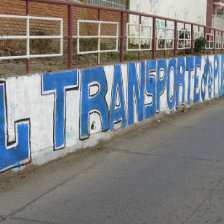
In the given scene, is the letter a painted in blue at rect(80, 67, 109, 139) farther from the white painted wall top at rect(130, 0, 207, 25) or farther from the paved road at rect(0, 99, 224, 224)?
the white painted wall top at rect(130, 0, 207, 25)

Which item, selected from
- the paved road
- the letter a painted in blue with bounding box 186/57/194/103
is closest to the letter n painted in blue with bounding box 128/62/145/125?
the paved road

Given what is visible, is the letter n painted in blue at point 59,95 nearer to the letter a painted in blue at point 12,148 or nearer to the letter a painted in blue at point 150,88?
the letter a painted in blue at point 12,148

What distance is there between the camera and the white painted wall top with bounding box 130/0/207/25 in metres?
18.2

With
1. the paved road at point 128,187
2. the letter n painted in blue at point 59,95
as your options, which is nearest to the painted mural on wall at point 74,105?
the letter n painted in blue at point 59,95

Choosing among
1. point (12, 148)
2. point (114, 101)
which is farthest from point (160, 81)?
point (12, 148)

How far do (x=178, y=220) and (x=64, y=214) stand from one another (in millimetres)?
1140

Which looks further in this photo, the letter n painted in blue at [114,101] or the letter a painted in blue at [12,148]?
the letter n painted in blue at [114,101]

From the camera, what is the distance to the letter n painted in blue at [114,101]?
8.41 metres

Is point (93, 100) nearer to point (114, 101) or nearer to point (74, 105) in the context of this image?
point (74, 105)

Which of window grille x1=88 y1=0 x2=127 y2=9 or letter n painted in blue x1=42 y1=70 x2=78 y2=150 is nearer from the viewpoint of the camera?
letter n painted in blue x1=42 y1=70 x2=78 y2=150

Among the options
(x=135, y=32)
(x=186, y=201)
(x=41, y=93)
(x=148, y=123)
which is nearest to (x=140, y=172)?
(x=186, y=201)

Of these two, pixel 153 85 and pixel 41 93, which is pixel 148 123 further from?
pixel 41 93

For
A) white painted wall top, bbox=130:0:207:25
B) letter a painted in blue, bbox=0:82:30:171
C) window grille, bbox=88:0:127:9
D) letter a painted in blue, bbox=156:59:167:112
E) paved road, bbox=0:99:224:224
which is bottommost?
paved road, bbox=0:99:224:224

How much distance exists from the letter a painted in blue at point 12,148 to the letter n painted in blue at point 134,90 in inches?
137
